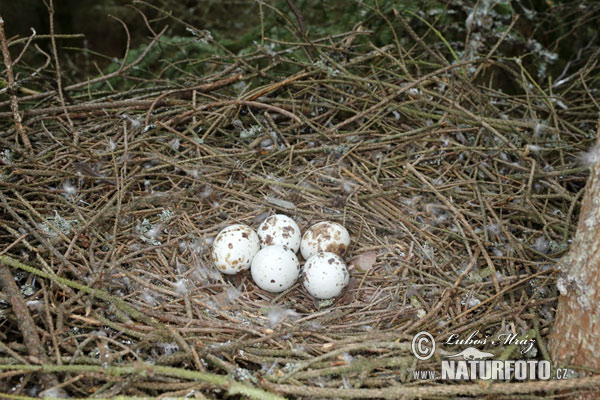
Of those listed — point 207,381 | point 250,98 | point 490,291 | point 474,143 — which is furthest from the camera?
point 250,98

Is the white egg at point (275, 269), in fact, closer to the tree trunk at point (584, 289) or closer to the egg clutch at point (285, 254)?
the egg clutch at point (285, 254)

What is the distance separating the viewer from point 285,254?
2.33 m

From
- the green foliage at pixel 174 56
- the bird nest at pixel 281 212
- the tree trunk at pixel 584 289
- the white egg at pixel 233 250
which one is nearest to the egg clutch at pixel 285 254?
the white egg at pixel 233 250

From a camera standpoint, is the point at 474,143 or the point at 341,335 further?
the point at 474,143

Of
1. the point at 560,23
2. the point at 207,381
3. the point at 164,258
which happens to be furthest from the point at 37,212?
the point at 560,23

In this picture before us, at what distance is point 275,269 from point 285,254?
10 centimetres

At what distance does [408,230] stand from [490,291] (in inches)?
21.1

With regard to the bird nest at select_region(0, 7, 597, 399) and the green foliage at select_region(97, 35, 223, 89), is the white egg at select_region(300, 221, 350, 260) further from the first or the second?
the green foliage at select_region(97, 35, 223, 89)

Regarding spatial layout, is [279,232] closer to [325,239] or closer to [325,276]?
[325,239]

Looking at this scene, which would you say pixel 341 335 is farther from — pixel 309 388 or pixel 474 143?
pixel 474 143

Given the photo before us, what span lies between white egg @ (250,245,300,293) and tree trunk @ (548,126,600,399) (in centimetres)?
120

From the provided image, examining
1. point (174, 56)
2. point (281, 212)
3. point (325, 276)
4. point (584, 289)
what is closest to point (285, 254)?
point (325, 276)

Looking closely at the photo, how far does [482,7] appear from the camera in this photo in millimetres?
3070

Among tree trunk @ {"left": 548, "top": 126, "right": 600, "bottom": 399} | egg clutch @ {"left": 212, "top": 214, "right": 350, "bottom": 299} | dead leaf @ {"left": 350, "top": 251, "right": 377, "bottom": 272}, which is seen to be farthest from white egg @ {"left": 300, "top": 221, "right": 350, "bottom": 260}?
tree trunk @ {"left": 548, "top": 126, "right": 600, "bottom": 399}
